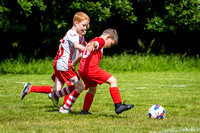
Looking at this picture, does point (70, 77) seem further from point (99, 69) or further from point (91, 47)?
point (91, 47)

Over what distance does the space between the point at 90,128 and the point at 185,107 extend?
106 inches

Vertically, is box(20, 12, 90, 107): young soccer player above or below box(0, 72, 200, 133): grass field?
above

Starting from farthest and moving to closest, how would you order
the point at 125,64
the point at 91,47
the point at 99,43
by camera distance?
the point at 125,64 < the point at 99,43 < the point at 91,47

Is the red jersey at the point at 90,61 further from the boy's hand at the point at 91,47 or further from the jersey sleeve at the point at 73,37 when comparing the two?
the jersey sleeve at the point at 73,37

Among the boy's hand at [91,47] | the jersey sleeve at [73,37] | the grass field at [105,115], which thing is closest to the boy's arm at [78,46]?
the jersey sleeve at [73,37]

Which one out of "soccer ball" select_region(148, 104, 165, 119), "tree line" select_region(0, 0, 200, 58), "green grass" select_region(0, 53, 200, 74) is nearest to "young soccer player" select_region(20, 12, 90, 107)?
"soccer ball" select_region(148, 104, 165, 119)

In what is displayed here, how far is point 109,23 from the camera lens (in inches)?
755

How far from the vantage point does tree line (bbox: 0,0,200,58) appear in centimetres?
1597

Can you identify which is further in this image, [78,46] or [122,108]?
[78,46]

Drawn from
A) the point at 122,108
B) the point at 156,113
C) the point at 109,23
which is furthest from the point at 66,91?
the point at 109,23

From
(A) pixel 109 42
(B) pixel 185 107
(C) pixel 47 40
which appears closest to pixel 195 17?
(C) pixel 47 40

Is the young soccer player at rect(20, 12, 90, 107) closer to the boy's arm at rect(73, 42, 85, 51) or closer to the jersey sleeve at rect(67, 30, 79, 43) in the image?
the jersey sleeve at rect(67, 30, 79, 43)

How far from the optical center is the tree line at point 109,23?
1597 centimetres

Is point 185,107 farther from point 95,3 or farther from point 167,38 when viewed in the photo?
point 167,38
